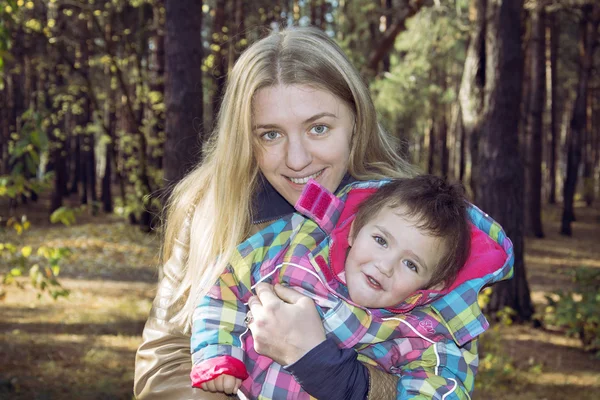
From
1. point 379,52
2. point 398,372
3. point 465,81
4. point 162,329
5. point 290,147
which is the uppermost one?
point 379,52

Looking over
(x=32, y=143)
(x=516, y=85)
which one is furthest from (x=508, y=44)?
(x=32, y=143)

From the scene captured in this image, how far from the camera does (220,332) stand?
2.39 metres

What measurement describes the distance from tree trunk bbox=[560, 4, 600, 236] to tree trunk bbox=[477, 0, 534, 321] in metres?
12.1

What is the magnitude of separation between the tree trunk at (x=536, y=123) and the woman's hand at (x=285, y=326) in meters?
17.9

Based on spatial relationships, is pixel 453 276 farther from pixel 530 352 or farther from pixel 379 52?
pixel 379 52

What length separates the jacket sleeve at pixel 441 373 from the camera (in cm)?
222

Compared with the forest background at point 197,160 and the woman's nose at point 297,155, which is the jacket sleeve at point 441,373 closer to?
the woman's nose at point 297,155

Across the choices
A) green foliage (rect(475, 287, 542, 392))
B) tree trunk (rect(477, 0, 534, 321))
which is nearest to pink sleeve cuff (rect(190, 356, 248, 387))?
green foliage (rect(475, 287, 542, 392))

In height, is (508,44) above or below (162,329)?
above

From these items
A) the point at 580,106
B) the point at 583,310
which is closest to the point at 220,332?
the point at 583,310

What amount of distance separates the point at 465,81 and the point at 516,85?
35.6 inches

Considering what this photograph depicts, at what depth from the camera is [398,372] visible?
2480mm

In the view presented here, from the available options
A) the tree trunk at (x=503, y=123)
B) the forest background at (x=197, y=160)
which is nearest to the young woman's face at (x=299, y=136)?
the forest background at (x=197, y=160)

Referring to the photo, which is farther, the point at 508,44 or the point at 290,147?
the point at 508,44
